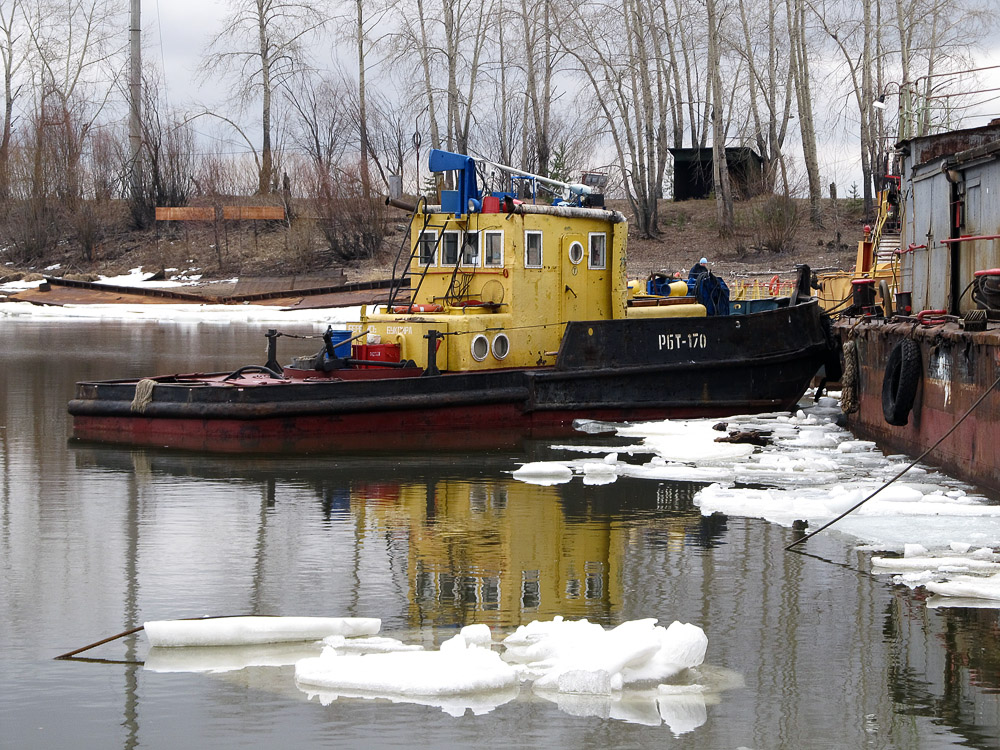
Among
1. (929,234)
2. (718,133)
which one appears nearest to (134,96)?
(718,133)

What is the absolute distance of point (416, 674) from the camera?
5527 millimetres

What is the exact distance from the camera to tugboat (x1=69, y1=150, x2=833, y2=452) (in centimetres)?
1261

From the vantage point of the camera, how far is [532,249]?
13953 millimetres

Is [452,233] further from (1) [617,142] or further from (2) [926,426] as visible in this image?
(1) [617,142]

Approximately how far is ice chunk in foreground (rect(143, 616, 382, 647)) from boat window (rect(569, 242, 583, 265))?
8.62 metres

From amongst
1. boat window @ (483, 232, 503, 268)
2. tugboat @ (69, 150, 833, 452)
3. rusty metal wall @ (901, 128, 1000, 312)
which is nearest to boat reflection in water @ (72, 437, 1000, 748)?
tugboat @ (69, 150, 833, 452)

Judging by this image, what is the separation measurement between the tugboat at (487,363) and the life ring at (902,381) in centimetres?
292

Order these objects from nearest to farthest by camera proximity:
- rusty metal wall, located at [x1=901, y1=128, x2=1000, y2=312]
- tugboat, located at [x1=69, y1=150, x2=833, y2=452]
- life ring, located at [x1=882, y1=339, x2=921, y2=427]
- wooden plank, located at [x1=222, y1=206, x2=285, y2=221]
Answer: rusty metal wall, located at [x1=901, y1=128, x2=1000, y2=312] < life ring, located at [x1=882, y1=339, x2=921, y2=427] < tugboat, located at [x1=69, y1=150, x2=833, y2=452] < wooden plank, located at [x1=222, y1=206, x2=285, y2=221]

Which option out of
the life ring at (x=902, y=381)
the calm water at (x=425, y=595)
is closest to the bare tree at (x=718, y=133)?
the life ring at (x=902, y=381)

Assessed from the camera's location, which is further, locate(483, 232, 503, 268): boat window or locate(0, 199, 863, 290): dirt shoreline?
locate(0, 199, 863, 290): dirt shoreline

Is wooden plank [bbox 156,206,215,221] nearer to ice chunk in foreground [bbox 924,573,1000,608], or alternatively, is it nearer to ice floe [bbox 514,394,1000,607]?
ice floe [bbox 514,394,1000,607]

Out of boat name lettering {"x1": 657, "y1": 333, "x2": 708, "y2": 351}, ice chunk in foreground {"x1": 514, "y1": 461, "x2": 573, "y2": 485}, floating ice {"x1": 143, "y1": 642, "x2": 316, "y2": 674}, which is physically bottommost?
floating ice {"x1": 143, "y1": 642, "x2": 316, "y2": 674}

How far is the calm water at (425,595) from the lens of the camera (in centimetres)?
516

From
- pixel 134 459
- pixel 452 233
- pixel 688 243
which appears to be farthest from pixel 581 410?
pixel 688 243
